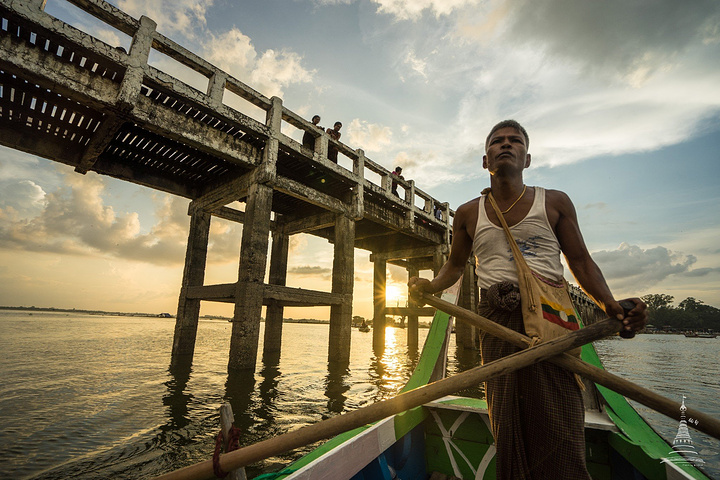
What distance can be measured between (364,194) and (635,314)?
400 inches

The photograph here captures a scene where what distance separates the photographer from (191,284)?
9.27 meters

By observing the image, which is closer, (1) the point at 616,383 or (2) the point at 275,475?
(1) the point at 616,383

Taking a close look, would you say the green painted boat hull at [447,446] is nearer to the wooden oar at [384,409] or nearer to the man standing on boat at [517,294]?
the wooden oar at [384,409]

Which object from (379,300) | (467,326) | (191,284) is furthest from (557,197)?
(467,326)

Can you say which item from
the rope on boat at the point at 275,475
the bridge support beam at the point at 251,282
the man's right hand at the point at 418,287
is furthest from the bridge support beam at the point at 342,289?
the rope on boat at the point at 275,475

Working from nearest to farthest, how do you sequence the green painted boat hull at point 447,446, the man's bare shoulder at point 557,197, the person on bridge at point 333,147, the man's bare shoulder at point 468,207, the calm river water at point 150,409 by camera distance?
the man's bare shoulder at point 557,197, the green painted boat hull at point 447,446, the man's bare shoulder at point 468,207, the calm river water at point 150,409, the person on bridge at point 333,147

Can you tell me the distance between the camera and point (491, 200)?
1.76 metres

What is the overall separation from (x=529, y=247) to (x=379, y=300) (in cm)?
1442

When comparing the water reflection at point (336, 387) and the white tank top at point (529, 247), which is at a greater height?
the white tank top at point (529, 247)

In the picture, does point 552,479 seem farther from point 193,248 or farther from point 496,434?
point 193,248

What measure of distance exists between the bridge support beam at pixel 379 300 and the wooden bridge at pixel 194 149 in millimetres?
4110

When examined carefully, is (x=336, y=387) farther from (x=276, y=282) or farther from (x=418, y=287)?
(x=418, y=287)

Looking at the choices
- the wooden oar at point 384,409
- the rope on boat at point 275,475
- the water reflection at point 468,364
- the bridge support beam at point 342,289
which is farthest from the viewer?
the bridge support beam at point 342,289

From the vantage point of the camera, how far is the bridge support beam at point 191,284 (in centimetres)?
907
